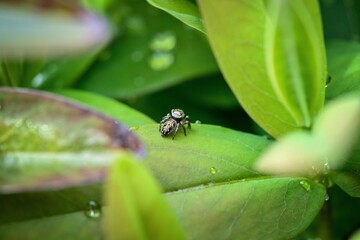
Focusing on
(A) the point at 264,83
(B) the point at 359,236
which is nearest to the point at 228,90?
(A) the point at 264,83

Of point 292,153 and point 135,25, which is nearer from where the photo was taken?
point 292,153

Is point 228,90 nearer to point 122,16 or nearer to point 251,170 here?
point 122,16

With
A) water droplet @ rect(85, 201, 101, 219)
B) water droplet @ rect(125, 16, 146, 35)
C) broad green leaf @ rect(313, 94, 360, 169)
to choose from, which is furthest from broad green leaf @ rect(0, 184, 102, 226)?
water droplet @ rect(125, 16, 146, 35)

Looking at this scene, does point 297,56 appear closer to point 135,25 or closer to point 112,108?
point 112,108

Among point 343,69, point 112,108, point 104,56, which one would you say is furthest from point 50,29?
point 104,56

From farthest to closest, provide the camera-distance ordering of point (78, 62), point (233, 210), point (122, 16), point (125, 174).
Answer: point (122, 16), point (78, 62), point (233, 210), point (125, 174)

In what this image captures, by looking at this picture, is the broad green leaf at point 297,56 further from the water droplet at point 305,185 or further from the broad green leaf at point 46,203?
the broad green leaf at point 46,203
